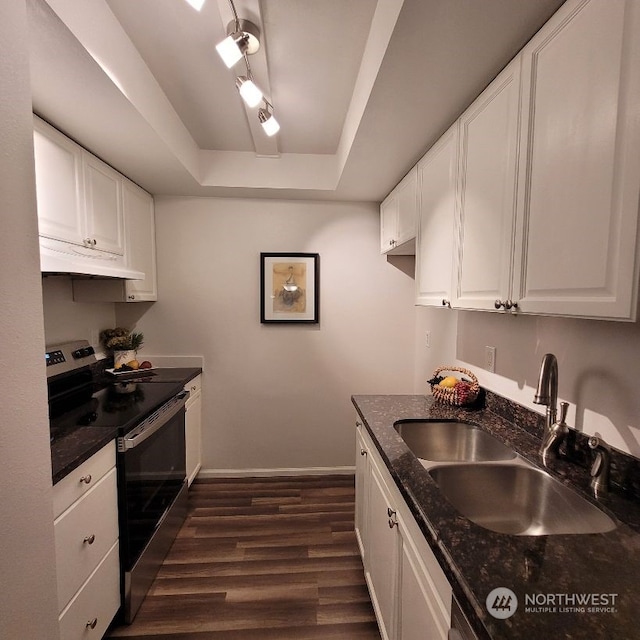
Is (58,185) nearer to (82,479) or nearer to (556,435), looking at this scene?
(82,479)

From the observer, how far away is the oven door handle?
150 cm

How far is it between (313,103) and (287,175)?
0.70 metres

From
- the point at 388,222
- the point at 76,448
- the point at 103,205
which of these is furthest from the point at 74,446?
the point at 388,222

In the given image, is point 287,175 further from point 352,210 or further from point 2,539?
point 2,539

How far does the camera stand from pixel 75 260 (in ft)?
5.40

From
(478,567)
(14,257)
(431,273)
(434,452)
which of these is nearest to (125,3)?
(14,257)

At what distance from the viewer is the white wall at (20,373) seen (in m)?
0.66

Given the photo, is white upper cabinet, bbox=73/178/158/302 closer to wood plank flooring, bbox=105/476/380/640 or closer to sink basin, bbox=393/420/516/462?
wood plank flooring, bbox=105/476/380/640

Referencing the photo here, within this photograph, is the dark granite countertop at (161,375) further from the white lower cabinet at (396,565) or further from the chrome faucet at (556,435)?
the chrome faucet at (556,435)

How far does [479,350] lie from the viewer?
6.02 ft

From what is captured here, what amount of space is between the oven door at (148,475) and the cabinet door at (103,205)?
108cm

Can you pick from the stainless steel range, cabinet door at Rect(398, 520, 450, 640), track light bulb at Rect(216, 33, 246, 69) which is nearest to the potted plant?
the stainless steel range

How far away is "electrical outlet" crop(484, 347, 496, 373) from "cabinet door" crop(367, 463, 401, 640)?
80 centimetres

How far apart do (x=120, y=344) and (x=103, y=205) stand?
3.28 ft
